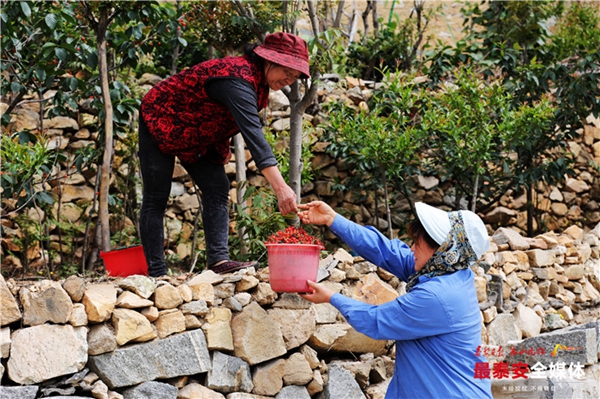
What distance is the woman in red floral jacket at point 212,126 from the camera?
2965 mm

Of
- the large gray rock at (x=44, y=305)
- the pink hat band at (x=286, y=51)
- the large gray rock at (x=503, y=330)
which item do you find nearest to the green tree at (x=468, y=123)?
the large gray rock at (x=503, y=330)

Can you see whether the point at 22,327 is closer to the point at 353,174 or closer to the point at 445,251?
the point at 445,251

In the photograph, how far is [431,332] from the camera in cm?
249

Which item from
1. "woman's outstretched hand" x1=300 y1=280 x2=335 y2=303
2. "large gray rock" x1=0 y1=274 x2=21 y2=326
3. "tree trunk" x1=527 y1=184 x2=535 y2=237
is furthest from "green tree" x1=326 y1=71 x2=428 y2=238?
"large gray rock" x1=0 y1=274 x2=21 y2=326

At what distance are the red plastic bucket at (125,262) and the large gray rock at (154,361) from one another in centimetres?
63

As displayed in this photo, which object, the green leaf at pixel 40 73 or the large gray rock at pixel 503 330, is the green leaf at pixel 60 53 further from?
the large gray rock at pixel 503 330

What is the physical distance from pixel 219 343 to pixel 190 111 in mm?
1096

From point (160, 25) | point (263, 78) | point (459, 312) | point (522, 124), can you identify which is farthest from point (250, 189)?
point (522, 124)

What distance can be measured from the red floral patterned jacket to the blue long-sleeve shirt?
1072mm

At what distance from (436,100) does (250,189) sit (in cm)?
199

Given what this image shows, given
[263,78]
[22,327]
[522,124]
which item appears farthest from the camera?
[522,124]

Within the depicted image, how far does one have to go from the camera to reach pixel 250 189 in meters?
3.92

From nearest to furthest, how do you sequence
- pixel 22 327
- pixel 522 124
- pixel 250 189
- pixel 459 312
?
pixel 459 312 → pixel 22 327 → pixel 250 189 → pixel 522 124

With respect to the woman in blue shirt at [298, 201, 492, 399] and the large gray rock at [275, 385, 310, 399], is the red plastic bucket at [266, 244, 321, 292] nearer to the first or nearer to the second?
the woman in blue shirt at [298, 201, 492, 399]
